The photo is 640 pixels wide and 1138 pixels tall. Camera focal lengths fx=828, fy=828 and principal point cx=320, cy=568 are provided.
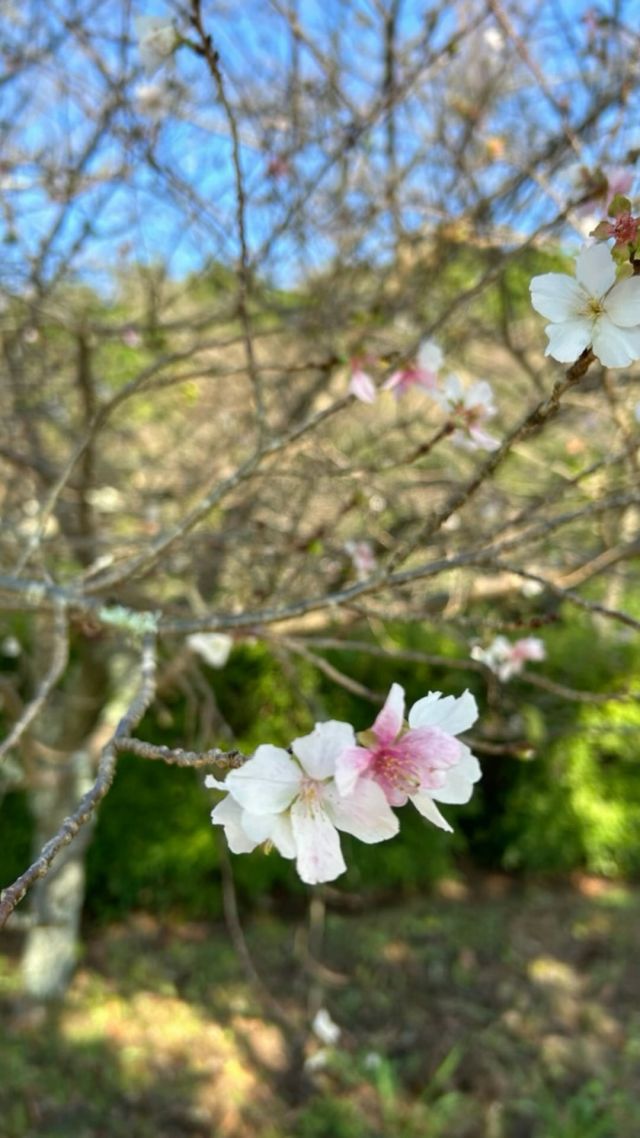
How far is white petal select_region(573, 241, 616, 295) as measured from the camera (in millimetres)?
695

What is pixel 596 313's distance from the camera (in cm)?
71

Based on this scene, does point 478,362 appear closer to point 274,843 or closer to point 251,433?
point 251,433

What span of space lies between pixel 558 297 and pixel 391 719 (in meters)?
0.40

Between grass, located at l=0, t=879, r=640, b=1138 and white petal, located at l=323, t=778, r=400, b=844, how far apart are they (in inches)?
95.3

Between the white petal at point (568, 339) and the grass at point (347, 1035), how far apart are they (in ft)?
8.53

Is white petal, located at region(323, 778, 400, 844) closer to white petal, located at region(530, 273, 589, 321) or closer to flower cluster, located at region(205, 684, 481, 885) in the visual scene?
flower cluster, located at region(205, 684, 481, 885)

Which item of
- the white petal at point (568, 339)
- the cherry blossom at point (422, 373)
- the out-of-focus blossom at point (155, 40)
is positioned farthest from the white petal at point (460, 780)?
the out-of-focus blossom at point (155, 40)

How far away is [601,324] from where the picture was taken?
2.30 ft

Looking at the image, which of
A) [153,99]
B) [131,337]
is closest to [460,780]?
[153,99]

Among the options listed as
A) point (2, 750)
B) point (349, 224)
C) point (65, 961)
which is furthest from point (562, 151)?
point (65, 961)

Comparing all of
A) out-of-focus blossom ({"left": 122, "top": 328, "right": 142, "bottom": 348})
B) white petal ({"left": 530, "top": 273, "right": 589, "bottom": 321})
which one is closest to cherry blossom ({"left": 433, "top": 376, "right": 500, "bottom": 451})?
white petal ({"left": 530, "top": 273, "right": 589, "bottom": 321})

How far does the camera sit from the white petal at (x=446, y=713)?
672 millimetres

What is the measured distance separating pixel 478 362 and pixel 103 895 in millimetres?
3820

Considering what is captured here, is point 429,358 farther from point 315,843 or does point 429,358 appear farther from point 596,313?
point 315,843
